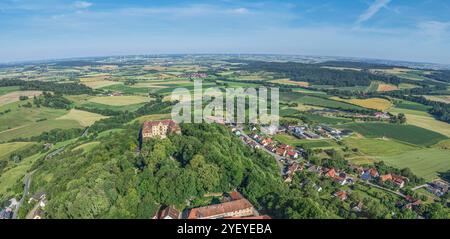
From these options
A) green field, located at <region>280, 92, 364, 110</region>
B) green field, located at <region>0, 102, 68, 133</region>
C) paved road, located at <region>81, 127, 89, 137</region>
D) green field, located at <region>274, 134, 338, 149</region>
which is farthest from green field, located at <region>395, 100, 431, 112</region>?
green field, located at <region>0, 102, 68, 133</region>

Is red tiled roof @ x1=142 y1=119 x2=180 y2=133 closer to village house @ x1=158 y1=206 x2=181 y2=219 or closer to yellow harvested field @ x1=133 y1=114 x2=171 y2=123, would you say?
yellow harvested field @ x1=133 y1=114 x2=171 y2=123

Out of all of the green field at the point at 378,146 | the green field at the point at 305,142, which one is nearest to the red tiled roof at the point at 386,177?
the green field at the point at 378,146

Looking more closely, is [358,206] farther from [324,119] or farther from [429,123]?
[429,123]

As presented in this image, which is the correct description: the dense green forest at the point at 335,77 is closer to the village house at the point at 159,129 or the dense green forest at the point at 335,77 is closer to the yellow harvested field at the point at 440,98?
the yellow harvested field at the point at 440,98

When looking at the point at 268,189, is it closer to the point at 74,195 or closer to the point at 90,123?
the point at 74,195

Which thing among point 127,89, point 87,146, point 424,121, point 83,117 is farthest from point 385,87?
point 87,146
